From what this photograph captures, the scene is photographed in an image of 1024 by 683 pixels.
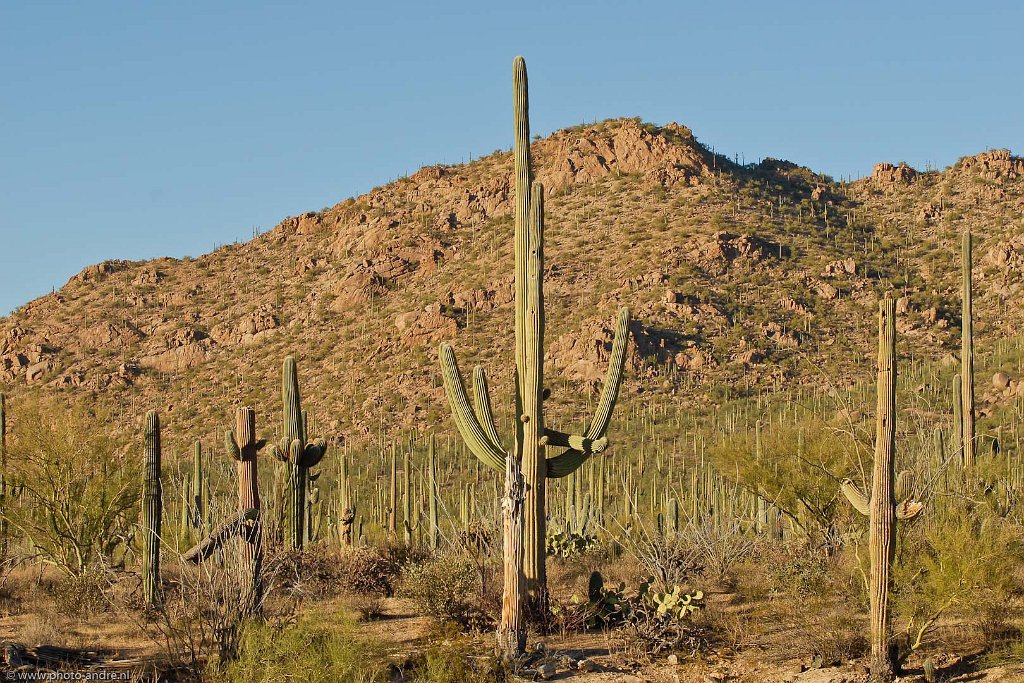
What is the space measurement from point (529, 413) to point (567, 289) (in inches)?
1519

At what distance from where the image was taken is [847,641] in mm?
12047

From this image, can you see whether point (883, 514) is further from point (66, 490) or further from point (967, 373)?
point (66, 490)

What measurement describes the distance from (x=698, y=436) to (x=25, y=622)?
27.0 m

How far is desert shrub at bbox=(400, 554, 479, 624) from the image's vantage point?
13531mm

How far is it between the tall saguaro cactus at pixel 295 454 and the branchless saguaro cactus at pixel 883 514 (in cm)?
763

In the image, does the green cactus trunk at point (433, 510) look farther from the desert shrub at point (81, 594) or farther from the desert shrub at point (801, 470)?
the desert shrub at point (801, 470)

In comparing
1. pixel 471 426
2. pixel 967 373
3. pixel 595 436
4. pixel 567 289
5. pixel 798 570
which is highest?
pixel 567 289

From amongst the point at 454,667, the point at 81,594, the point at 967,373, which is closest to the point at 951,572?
the point at 454,667

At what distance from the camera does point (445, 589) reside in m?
13.7

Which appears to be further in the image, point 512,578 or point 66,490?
point 66,490

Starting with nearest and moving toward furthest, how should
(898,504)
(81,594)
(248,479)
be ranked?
(898,504) → (248,479) → (81,594)

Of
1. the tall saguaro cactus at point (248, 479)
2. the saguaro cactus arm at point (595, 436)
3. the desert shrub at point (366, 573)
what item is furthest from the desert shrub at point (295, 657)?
the desert shrub at point (366, 573)

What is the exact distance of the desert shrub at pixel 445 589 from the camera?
13.5 meters

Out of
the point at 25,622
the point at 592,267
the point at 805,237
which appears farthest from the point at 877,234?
the point at 25,622
